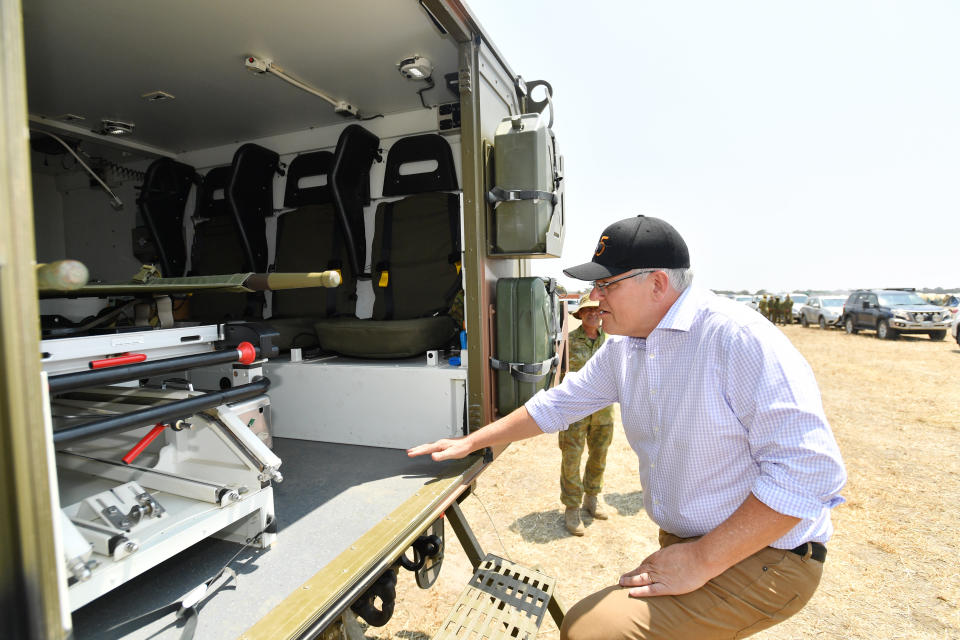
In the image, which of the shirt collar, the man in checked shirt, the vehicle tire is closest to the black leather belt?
the man in checked shirt

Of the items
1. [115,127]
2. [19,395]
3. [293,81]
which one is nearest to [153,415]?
[19,395]

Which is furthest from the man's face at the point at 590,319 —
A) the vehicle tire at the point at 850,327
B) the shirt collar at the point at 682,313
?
the vehicle tire at the point at 850,327

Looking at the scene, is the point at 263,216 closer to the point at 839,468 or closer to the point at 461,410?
the point at 461,410

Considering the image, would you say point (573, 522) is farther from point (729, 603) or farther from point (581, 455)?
point (729, 603)

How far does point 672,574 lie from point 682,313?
0.73 m

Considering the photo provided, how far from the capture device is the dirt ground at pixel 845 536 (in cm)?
257

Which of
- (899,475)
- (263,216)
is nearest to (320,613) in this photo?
(263,216)

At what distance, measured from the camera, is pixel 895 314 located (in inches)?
576

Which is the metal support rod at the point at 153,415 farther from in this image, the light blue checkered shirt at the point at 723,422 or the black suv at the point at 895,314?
the black suv at the point at 895,314

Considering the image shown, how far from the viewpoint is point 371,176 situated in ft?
12.3

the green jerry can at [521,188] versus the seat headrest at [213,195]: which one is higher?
the seat headrest at [213,195]

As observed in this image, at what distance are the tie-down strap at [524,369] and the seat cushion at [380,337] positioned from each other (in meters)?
0.45

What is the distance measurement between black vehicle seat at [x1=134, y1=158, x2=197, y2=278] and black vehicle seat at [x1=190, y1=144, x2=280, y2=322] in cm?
15

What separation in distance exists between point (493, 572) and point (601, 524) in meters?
1.93
